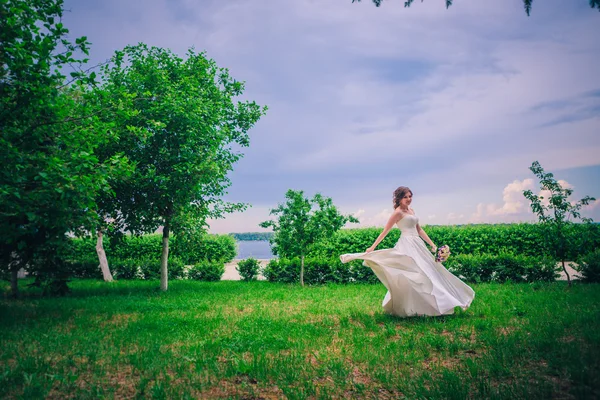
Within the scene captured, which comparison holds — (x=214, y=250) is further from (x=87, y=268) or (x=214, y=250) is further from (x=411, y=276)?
(x=411, y=276)

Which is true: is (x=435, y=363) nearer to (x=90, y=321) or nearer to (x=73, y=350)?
(x=73, y=350)

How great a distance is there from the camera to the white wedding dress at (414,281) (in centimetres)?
846

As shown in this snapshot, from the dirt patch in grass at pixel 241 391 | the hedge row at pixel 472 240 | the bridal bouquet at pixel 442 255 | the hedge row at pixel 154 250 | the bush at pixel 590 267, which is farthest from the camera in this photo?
the hedge row at pixel 154 250

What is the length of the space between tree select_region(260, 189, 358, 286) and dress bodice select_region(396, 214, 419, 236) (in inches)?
305

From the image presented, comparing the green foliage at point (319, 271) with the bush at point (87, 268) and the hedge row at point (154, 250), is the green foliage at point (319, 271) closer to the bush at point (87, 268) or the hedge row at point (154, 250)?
the hedge row at point (154, 250)

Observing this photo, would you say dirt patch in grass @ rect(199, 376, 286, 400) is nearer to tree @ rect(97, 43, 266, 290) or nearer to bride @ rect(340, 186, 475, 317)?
bride @ rect(340, 186, 475, 317)

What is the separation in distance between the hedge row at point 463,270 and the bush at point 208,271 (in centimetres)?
278

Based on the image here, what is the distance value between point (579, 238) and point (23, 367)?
16.8m

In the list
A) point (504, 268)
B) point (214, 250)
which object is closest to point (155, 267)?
point (214, 250)

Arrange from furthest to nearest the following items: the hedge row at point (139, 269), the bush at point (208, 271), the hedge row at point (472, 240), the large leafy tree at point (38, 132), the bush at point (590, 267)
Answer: the hedge row at point (139, 269), the bush at point (208, 271), the hedge row at point (472, 240), the bush at point (590, 267), the large leafy tree at point (38, 132)

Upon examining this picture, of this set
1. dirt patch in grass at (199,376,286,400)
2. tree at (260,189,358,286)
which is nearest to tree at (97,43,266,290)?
tree at (260,189,358,286)

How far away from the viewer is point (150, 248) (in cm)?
2409

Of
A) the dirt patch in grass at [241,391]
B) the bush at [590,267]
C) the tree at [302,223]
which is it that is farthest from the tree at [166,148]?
the bush at [590,267]

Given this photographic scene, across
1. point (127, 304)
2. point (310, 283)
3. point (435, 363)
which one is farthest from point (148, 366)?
point (310, 283)
